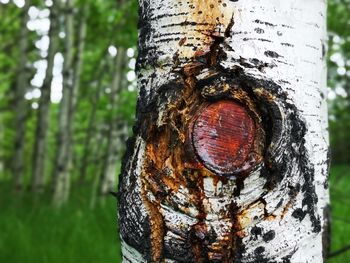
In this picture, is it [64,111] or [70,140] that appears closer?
[64,111]

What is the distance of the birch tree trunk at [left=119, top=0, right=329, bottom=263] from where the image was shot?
0.98m

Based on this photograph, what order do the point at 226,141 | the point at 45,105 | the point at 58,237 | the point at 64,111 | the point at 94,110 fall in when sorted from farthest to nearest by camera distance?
the point at 94,110
the point at 45,105
the point at 64,111
the point at 58,237
the point at 226,141

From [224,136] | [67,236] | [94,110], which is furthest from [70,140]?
[224,136]

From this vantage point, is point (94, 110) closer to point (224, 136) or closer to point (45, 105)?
point (45, 105)

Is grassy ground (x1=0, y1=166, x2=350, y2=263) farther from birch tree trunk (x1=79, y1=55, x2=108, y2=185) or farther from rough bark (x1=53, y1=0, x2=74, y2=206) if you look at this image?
birch tree trunk (x1=79, y1=55, x2=108, y2=185)

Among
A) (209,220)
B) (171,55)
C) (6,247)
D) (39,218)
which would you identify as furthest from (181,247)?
(39,218)

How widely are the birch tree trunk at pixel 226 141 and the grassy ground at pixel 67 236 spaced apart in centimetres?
A: 187

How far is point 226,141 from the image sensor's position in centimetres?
99

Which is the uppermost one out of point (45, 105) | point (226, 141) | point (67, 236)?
point (45, 105)

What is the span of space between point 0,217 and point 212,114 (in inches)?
175

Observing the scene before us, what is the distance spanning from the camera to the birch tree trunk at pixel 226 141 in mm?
979

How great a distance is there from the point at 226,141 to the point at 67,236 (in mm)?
3495

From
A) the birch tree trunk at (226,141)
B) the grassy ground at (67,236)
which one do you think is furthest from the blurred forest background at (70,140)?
the birch tree trunk at (226,141)

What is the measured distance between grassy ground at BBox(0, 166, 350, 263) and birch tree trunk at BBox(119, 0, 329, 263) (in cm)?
187
